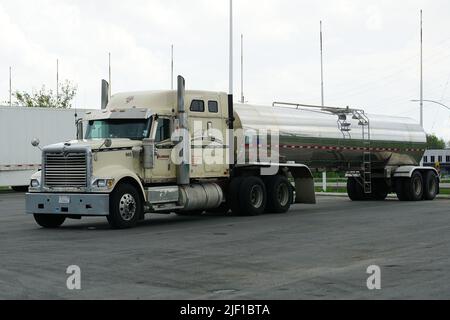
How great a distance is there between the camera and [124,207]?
17.8 meters

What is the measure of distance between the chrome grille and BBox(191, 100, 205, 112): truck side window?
3.98 metres

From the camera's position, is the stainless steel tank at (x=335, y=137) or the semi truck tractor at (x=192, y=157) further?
the stainless steel tank at (x=335, y=137)

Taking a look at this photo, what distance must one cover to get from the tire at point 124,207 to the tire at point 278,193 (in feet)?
17.4

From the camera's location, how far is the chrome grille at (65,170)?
17.5 metres

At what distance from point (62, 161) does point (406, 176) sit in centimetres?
1470

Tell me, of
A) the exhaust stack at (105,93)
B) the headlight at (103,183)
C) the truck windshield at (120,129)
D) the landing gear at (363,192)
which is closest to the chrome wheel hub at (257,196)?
the truck windshield at (120,129)

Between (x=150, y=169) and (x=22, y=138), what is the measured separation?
1955cm

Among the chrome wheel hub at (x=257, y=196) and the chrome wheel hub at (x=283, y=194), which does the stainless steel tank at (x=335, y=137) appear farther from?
the chrome wheel hub at (x=257, y=196)

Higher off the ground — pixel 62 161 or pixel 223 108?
pixel 223 108

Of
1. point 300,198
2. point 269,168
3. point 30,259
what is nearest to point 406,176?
point 300,198

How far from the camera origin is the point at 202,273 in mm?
10750

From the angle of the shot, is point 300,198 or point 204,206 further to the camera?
point 300,198

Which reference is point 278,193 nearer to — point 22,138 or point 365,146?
point 365,146
